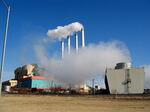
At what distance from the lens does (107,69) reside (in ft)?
471

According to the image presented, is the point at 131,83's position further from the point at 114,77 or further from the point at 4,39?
the point at 4,39

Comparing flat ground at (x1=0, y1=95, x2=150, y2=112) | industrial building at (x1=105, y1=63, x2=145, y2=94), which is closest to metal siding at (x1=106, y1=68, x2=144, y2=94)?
industrial building at (x1=105, y1=63, x2=145, y2=94)

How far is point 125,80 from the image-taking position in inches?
5463

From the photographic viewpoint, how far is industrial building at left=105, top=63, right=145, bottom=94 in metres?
136

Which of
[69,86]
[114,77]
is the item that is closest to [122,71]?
[114,77]

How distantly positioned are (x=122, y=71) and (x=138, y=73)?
28.1 feet

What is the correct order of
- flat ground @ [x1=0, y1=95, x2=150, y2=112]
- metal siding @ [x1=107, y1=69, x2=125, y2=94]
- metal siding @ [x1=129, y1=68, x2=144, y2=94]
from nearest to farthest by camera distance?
flat ground @ [x1=0, y1=95, x2=150, y2=112] → metal siding @ [x1=129, y1=68, x2=144, y2=94] → metal siding @ [x1=107, y1=69, x2=125, y2=94]

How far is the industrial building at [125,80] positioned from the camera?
13650cm

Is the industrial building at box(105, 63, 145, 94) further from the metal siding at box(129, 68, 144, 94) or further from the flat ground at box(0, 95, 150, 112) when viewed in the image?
the flat ground at box(0, 95, 150, 112)

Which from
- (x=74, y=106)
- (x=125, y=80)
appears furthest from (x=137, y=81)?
(x=74, y=106)

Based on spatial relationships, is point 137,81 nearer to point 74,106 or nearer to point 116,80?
point 116,80

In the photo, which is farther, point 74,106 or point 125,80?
point 125,80

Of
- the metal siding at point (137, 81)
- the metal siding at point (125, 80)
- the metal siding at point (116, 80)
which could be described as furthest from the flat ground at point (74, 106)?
the metal siding at point (116, 80)

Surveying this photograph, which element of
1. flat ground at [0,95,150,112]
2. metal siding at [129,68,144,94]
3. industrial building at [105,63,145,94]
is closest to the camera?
flat ground at [0,95,150,112]
